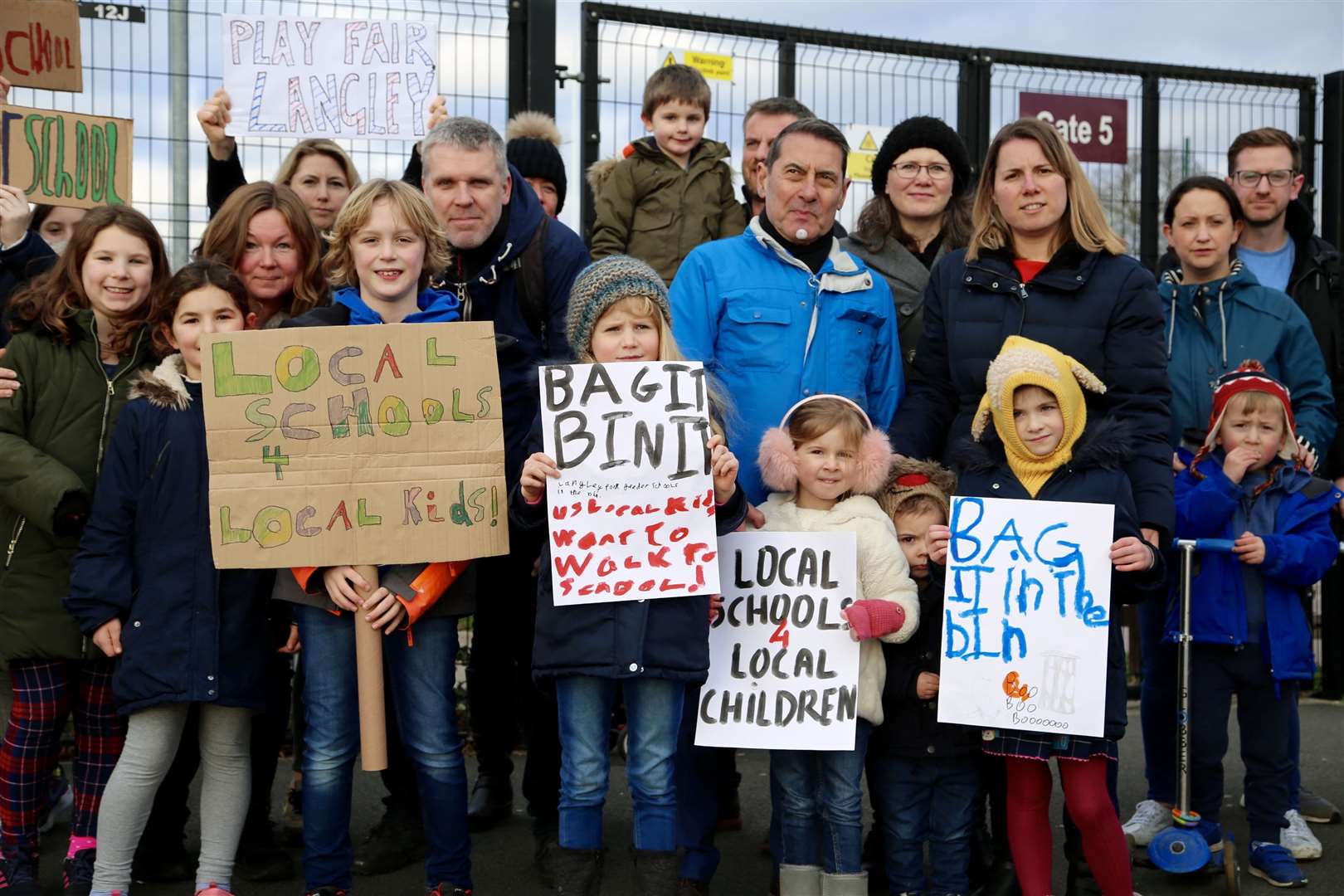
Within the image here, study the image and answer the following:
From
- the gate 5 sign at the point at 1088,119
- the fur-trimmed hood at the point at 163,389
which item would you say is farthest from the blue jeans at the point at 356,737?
the gate 5 sign at the point at 1088,119

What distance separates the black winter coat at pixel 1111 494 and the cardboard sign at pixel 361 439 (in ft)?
4.95

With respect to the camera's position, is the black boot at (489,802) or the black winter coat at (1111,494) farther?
the black boot at (489,802)

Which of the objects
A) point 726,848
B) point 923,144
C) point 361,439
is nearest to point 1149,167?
point 923,144

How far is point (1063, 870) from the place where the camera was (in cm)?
510

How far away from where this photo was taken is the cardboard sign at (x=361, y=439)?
4.26 metres

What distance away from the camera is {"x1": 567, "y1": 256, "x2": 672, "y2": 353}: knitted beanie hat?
170 inches

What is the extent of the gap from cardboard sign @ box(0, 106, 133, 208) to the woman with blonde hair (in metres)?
3.13

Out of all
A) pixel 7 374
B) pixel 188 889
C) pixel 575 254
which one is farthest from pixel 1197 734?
pixel 7 374

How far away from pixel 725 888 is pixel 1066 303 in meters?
2.21

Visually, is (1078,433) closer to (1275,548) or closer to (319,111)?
(1275,548)

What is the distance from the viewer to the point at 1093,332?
4.56m

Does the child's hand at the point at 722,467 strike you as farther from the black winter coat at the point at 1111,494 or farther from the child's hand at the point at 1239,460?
the child's hand at the point at 1239,460

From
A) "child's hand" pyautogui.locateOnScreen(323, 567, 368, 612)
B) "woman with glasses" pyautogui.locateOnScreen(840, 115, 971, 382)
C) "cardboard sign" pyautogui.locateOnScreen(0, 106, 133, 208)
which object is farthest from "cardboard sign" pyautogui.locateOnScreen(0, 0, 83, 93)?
"woman with glasses" pyautogui.locateOnScreen(840, 115, 971, 382)

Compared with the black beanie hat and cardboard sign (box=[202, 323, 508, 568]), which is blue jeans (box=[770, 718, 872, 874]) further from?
the black beanie hat
